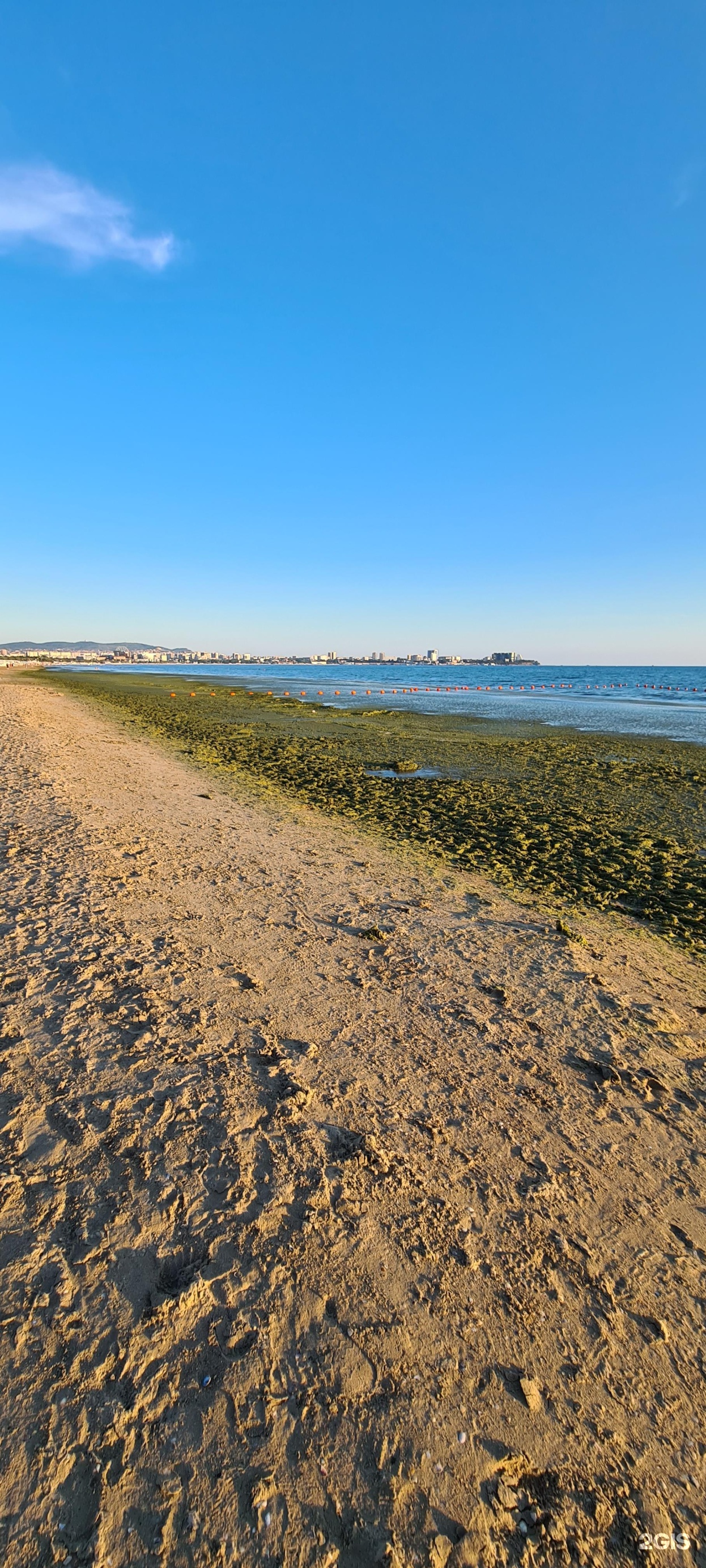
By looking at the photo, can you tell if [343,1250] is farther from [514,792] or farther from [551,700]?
[551,700]

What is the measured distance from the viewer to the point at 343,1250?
8.69 feet

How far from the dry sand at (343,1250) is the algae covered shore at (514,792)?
2.12m

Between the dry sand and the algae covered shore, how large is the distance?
2.12m

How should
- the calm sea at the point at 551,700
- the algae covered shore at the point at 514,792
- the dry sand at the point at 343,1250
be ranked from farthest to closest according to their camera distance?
the calm sea at the point at 551,700 < the algae covered shore at the point at 514,792 < the dry sand at the point at 343,1250

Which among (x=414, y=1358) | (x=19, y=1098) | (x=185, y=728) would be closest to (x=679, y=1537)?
(x=414, y=1358)

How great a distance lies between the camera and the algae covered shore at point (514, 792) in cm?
761

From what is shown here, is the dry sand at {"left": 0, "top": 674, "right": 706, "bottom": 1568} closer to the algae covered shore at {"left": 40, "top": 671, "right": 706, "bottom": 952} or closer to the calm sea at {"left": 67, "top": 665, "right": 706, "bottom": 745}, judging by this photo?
the algae covered shore at {"left": 40, "top": 671, "right": 706, "bottom": 952}

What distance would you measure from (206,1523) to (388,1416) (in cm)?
61

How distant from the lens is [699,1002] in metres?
4.94

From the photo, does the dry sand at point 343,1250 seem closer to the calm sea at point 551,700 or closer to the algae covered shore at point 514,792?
the algae covered shore at point 514,792

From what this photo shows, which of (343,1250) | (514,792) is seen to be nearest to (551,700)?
(514,792)

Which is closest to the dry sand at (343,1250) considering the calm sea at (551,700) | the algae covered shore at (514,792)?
the algae covered shore at (514,792)

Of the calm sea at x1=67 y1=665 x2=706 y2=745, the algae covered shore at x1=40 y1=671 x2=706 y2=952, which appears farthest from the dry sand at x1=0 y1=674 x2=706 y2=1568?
the calm sea at x1=67 y1=665 x2=706 y2=745

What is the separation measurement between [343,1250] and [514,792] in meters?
10.5
